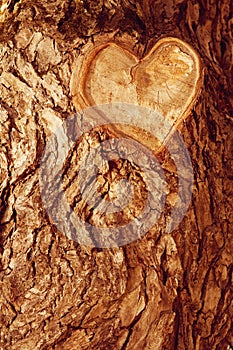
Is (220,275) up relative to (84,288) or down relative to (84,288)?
up

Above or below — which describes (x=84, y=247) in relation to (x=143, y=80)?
below

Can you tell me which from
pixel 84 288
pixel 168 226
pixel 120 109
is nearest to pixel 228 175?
pixel 168 226

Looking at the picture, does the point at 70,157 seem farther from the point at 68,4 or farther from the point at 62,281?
the point at 68,4
